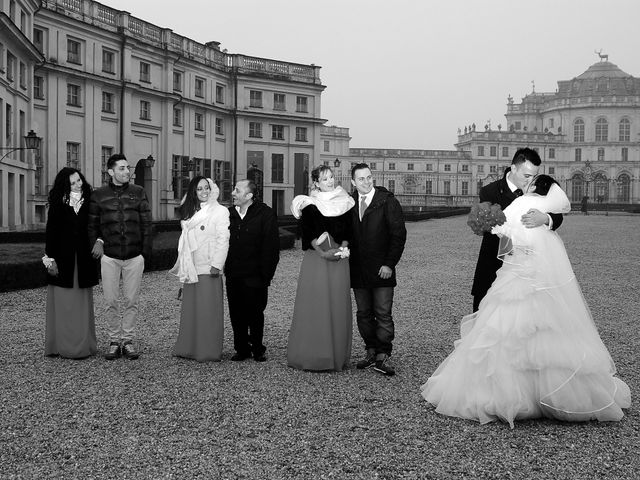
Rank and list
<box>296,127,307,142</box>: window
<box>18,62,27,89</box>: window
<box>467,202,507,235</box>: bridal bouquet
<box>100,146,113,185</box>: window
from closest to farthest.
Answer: <box>467,202,507,235</box>: bridal bouquet
<box>18,62,27,89</box>: window
<box>100,146,113,185</box>: window
<box>296,127,307,142</box>: window

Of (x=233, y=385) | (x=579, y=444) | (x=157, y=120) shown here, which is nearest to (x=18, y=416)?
(x=233, y=385)

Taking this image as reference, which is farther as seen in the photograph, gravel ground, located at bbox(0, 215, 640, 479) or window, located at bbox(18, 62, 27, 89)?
window, located at bbox(18, 62, 27, 89)

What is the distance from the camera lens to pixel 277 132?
47.9 meters

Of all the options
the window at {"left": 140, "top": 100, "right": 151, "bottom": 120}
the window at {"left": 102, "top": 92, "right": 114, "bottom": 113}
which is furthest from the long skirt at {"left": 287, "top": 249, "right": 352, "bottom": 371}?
the window at {"left": 140, "top": 100, "right": 151, "bottom": 120}

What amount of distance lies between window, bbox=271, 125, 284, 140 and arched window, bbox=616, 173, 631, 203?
75.5 meters

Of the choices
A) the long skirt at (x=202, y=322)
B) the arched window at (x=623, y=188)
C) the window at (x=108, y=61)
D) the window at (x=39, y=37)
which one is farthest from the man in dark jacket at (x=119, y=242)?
the arched window at (x=623, y=188)

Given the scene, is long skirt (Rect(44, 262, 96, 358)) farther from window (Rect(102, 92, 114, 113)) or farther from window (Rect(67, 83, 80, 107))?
window (Rect(102, 92, 114, 113))

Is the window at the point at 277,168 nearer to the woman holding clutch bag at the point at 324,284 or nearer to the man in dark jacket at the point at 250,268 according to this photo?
the man in dark jacket at the point at 250,268

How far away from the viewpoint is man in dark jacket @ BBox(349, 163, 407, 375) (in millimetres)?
6727

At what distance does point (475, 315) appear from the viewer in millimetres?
5773

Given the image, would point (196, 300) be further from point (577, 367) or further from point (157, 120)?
point (157, 120)

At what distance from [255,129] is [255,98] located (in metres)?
2.02

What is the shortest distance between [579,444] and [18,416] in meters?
4.04

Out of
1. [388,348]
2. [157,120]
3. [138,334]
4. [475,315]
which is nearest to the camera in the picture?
[475,315]
